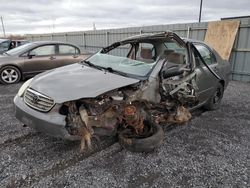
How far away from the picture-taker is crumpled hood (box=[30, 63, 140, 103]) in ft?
8.54

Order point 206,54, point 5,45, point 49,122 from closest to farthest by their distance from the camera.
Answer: point 49,122 → point 206,54 → point 5,45

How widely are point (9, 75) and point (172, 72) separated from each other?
5697 mm

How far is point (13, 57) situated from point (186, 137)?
594 cm

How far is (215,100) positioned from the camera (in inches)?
196

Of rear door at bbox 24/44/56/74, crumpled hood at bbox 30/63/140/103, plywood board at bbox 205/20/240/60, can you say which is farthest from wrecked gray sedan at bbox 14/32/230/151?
plywood board at bbox 205/20/240/60

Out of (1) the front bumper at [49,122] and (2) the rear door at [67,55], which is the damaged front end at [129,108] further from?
(2) the rear door at [67,55]

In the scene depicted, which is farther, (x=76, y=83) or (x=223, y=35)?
(x=223, y=35)

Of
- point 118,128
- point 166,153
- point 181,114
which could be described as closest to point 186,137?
point 181,114

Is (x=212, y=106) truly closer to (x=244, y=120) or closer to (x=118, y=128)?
(x=244, y=120)

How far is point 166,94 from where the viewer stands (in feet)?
10.7

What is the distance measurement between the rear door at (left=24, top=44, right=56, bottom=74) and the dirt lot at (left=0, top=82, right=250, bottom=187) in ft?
11.7

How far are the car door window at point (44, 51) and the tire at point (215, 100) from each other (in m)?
5.45

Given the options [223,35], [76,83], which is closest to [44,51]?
[76,83]

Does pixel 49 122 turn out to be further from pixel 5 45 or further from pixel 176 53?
pixel 5 45
